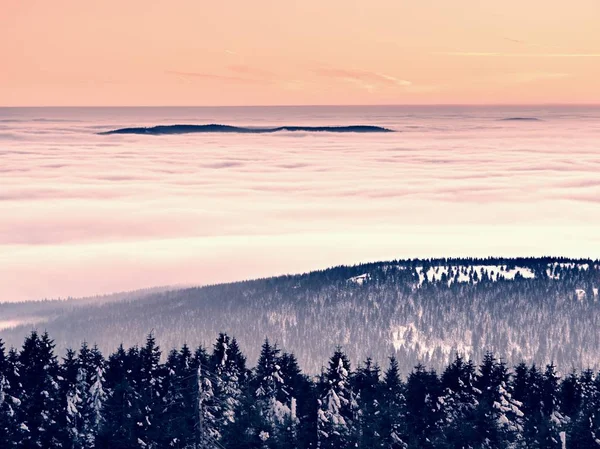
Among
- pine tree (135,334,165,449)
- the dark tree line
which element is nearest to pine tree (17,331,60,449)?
the dark tree line

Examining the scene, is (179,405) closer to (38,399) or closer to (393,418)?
(38,399)

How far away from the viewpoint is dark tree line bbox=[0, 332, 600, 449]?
58438mm

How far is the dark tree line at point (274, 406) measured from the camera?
5844cm

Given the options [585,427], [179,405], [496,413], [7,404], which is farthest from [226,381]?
[585,427]

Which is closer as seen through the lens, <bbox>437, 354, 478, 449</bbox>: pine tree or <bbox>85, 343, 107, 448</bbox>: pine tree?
<bbox>437, 354, 478, 449</bbox>: pine tree

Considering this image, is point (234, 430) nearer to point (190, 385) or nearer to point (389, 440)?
point (190, 385)

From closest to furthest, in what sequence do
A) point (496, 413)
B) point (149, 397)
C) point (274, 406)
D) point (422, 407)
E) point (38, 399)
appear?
point (496, 413)
point (38, 399)
point (149, 397)
point (422, 407)
point (274, 406)

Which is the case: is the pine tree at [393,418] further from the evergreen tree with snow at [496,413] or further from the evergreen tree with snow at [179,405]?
the evergreen tree with snow at [179,405]

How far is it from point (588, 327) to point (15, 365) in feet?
514

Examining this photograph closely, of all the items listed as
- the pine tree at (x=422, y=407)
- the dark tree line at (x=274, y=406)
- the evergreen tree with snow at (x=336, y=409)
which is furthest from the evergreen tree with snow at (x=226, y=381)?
the pine tree at (x=422, y=407)

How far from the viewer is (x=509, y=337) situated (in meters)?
196

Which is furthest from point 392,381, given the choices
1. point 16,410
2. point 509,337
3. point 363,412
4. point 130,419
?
point 509,337

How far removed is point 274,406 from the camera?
6419cm

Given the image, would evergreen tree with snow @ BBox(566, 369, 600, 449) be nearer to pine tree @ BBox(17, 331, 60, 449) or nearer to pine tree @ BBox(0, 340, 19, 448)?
pine tree @ BBox(17, 331, 60, 449)
